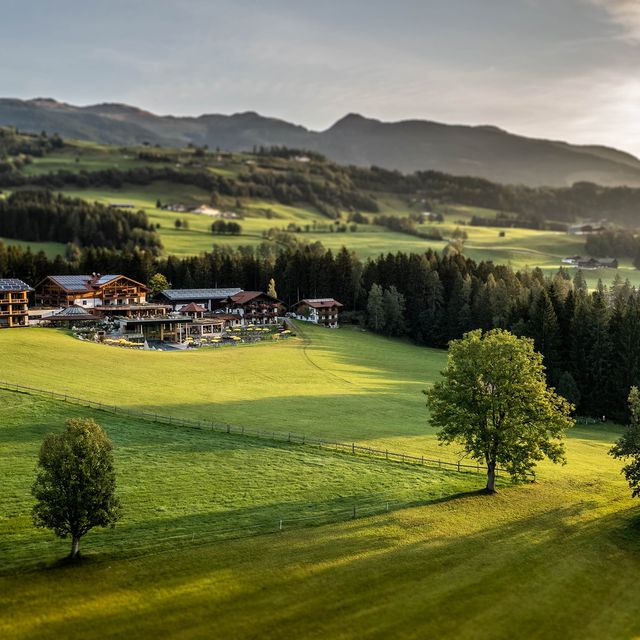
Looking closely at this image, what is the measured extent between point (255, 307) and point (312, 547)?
331 feet

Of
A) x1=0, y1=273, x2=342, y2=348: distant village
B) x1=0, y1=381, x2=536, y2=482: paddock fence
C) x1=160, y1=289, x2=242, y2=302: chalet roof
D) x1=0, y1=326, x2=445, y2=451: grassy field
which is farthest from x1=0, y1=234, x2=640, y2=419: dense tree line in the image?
x1=0, y1=381, x2=536, y2=482: paddock fence

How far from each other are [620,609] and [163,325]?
309 feet

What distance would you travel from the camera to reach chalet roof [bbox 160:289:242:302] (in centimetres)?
13338

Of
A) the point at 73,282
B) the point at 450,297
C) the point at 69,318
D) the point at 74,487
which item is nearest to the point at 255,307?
the point at 73,282

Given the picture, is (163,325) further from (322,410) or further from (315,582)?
(315,582)

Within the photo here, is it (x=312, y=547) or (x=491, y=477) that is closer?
(x=312, y=547)

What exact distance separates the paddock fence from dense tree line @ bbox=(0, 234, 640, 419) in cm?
4049

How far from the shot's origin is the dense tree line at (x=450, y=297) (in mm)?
89750

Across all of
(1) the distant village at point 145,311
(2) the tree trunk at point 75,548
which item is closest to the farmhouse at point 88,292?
(1) the distant village at point 145,311

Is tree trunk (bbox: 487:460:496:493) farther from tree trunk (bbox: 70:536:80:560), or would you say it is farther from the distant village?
the distant village

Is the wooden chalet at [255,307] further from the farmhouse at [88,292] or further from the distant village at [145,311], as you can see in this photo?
the farmhouse at [88,292]

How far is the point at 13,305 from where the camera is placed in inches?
4028

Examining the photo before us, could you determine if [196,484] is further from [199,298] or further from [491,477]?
[199,298]

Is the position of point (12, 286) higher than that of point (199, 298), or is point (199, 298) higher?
A: point (12, 286)
